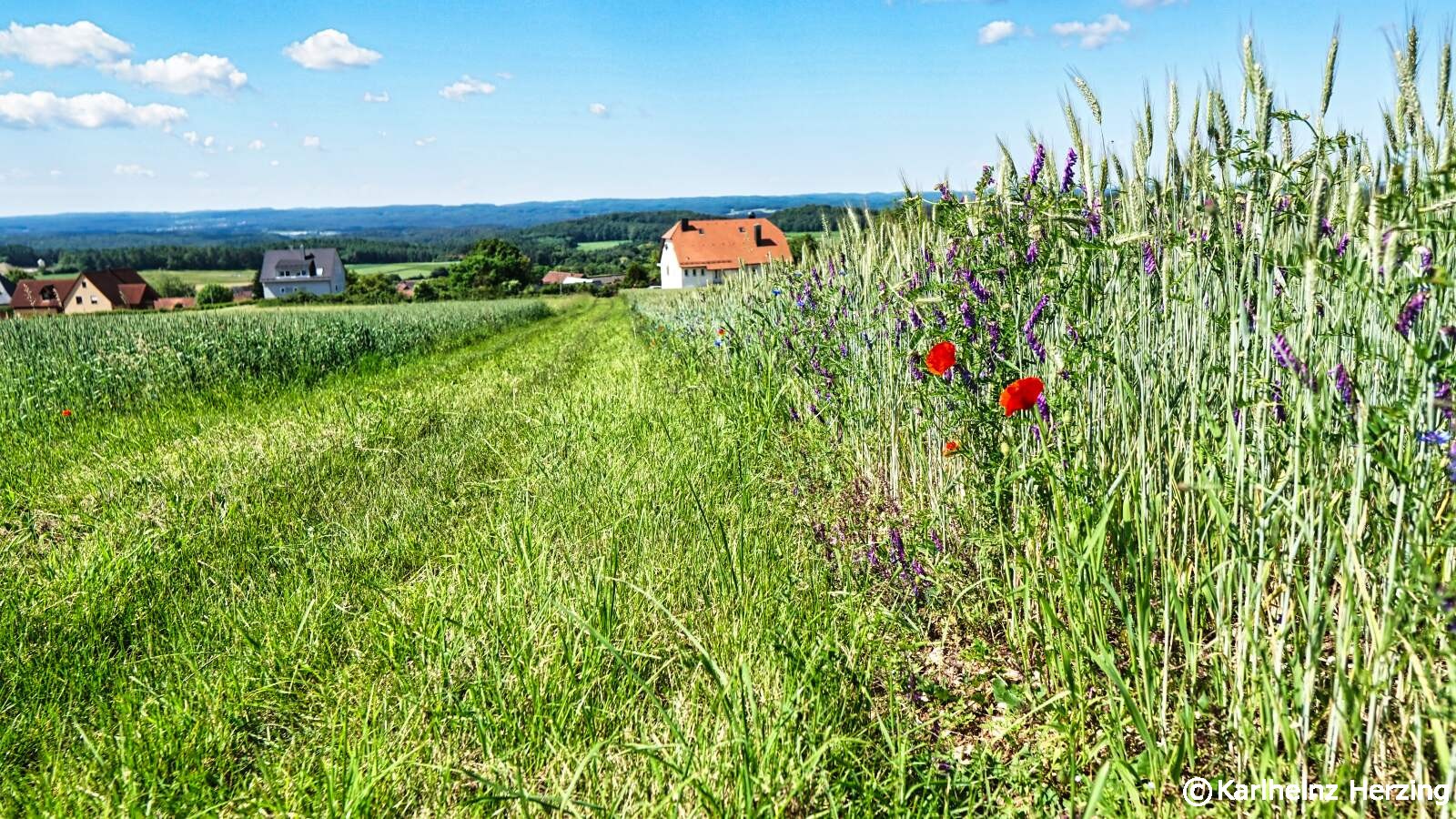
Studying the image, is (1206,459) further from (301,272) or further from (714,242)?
(301,272)

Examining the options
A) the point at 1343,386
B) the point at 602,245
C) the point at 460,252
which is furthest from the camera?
the point at 602,245

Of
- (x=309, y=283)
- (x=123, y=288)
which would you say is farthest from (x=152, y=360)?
(x=309, y=283)

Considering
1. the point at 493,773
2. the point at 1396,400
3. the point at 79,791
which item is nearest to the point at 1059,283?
the point at 1396,400

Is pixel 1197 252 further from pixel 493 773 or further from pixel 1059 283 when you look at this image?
pixel 493 773

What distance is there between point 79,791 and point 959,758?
189 centimetres

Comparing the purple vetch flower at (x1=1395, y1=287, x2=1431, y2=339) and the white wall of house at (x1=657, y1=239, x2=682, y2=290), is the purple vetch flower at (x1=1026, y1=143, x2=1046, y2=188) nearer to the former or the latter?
the purple vetch flower at (x1=1395, y1=287, x2=1431, y2=339)

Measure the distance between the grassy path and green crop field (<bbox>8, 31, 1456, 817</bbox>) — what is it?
0.02 m

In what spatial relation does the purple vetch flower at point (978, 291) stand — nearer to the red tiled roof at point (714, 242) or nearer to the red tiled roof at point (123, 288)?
the red tiled roof at point (714, 242)

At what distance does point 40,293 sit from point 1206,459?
112 m

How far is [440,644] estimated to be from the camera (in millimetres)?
2172

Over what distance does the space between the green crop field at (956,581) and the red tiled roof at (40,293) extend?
104771 mm

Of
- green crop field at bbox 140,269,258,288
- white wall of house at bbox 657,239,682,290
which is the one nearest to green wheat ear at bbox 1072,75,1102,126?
white wall of house at bbox 657,239,682,290

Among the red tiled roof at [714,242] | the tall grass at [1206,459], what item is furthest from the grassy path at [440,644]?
the red tiled roof at [714,242]

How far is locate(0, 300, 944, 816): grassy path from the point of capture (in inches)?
68.3
